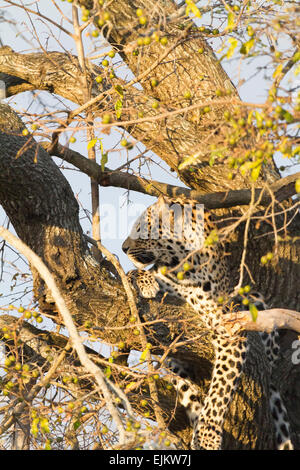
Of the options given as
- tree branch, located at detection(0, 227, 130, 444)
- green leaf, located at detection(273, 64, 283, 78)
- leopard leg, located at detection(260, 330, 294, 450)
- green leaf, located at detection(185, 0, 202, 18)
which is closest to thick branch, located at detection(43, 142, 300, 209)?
leopard leg, located at detection(260, 330, 294, 450)

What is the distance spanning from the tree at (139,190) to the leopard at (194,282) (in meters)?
0.15

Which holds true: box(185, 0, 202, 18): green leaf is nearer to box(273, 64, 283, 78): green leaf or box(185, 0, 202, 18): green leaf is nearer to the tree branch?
box(273, 64, 283, 78): green leaf

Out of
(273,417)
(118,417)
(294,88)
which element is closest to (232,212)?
(273,417)

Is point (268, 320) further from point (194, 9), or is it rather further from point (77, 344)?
point (194, 9)

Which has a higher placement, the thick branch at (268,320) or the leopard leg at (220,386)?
the thick branch at (268,320)

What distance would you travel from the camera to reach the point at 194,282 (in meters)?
6.66

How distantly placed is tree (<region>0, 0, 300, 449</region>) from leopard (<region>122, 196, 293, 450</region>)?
0.50ft

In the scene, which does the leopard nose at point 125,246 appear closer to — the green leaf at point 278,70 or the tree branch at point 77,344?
the tree branch at point 77,344

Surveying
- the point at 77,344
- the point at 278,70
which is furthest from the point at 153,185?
the point at 77,344

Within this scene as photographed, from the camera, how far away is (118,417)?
13.6 ft

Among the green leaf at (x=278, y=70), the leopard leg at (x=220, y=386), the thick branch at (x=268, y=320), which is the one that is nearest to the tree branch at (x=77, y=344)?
the thick branch at (x=268, y=320)

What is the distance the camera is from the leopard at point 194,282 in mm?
6453
